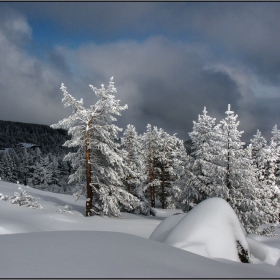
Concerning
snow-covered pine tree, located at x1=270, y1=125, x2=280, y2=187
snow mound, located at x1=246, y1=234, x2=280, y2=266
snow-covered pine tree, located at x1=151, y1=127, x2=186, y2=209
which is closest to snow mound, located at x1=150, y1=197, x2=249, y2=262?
snow mound, located at x1=246, y1=234, x2=280, y2=266

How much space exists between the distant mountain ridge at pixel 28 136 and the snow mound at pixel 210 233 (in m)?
146

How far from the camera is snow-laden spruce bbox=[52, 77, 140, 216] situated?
16.2 m

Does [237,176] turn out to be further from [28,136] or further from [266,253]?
[28,136]

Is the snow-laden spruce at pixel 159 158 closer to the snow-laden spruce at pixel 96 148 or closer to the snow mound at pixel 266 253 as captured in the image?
the snow-laden spruce at pixel 96 148

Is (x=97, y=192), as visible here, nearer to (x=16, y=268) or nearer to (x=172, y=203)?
(x=16, y=268)

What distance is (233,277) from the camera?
10.4 ft

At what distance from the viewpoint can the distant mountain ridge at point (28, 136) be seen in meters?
155

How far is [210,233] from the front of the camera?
17.0ft

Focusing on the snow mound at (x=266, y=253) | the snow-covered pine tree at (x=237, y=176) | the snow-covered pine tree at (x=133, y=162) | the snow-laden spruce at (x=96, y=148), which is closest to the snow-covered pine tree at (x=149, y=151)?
the snow-covered pine tree at (x=133, y=162)

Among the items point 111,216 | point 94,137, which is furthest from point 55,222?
point 94,137

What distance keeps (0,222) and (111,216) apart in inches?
353

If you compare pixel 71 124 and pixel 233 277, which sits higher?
pixel 71 124

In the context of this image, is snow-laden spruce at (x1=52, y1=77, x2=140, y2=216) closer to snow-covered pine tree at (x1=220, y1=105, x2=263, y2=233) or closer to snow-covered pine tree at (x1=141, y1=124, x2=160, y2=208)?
snow-covered pine tree at (x1=220, y1=105, x2=263, y2=233)

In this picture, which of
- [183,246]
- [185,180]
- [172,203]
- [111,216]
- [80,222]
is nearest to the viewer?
[183,246]
